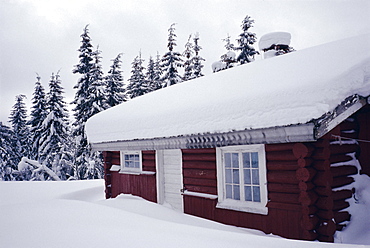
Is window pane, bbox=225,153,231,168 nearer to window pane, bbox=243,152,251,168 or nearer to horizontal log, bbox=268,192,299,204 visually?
window pane, bbox=243,152,251,168

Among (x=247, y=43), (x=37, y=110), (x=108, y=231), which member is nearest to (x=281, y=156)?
(x=108, y=231)

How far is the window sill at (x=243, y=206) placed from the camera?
18.9ft

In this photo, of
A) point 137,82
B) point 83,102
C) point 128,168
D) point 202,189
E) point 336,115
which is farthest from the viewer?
point 137,82

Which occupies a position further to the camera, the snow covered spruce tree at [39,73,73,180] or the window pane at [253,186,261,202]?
the snow covered spruce tree at [39,73,73,180]

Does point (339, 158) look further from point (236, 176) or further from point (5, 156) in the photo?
point (5, 156)

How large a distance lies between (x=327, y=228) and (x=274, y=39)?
7.71 meters

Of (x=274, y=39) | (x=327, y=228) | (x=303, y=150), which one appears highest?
(x=274, y=39)

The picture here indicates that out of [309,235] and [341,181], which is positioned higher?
[341,181]

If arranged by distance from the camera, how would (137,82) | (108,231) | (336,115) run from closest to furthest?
(108,231) → (336,115) → (137,82)

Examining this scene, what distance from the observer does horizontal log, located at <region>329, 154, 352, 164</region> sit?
5332 millimetres

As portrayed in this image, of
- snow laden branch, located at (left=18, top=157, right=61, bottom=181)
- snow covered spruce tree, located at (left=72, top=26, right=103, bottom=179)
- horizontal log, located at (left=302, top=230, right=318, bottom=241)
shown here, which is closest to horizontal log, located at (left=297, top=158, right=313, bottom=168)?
horizontal log, located at (left=302, top=230, right=318, bottom=241)

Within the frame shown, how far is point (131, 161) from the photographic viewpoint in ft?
32.0

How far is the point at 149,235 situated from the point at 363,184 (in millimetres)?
4777

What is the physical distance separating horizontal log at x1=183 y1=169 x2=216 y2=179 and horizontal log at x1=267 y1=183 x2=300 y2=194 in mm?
1542
